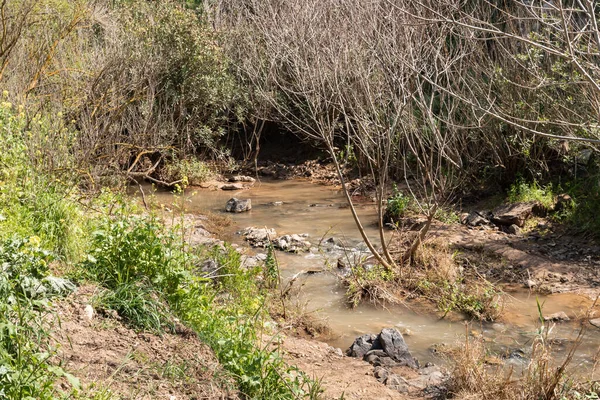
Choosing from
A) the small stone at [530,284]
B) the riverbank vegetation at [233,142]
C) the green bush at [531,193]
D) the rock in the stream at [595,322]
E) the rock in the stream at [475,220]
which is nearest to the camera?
the riverbank vegetation at [233,142]

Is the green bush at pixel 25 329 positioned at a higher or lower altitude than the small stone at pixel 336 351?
higher

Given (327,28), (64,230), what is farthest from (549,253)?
(64,230)

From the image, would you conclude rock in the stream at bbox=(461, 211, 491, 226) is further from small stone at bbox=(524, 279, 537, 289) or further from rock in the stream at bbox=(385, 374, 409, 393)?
rock in the stream at bbox=(385, 374, 409, 393)

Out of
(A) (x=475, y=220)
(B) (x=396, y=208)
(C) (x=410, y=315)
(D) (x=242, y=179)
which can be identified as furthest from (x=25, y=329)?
(D) (x=242, y=179)

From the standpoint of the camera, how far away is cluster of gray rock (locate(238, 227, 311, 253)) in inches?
424

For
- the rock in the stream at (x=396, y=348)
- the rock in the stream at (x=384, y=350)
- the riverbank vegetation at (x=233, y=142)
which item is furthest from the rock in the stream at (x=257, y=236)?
the rock in the stream at (x=396, y=348)

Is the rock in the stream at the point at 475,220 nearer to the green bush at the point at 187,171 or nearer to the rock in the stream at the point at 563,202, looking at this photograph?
the rock in the stream at the point at 563,202

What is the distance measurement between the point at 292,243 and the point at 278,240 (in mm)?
262

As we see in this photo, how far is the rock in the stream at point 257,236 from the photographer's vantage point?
11.1 m

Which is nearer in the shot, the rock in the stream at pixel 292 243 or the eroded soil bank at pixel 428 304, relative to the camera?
the eroded soil bank at pixel 428 304

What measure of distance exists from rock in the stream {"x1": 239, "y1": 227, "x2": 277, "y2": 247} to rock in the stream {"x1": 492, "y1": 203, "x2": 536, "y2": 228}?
4.06m

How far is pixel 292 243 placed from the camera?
1094 cm

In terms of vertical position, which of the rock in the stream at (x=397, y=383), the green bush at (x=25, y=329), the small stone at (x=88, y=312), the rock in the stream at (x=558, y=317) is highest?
the green bush at (x=25, y=329)

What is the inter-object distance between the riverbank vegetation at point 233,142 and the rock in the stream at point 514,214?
1.35ft
